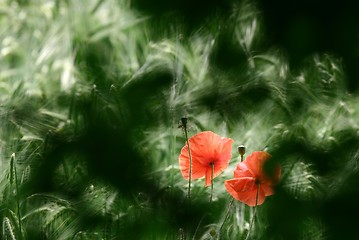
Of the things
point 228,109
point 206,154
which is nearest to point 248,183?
point 206,154

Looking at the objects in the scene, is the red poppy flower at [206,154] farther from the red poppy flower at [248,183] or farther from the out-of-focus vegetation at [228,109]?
the out-of-focus vegetation at [228,109]

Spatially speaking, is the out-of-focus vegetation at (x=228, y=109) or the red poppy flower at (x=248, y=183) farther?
the red poppy flower at (x=248, y=183)

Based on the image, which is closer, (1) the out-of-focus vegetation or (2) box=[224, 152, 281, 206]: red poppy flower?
(1) the out-of-focus vegetation

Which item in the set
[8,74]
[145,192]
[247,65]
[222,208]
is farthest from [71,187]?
[8,74]

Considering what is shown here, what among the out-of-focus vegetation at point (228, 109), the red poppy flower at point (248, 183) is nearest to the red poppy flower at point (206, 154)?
the red poppy flower at point (248, 183)

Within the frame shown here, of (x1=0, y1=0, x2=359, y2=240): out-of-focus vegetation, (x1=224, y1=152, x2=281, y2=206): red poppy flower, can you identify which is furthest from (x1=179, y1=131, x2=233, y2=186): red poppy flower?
(x1=0, y1=0, x2=359, y2=240): out-of-focus vegetation

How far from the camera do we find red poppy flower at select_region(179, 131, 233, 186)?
88cm

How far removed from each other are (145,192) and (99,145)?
0.19 feet

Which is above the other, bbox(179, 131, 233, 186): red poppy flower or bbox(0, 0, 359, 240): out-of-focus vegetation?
bbox(179, 131, 233, 186): red poppy flower

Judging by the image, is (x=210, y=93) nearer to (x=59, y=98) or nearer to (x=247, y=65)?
(x=247, y=65)

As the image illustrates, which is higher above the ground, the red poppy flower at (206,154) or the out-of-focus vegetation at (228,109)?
the red poppy flower at (206,154)

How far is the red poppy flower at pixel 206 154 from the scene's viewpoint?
34.5 inches

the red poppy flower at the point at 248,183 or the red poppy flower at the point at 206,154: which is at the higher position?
the red poppy flower at the point at 206,154

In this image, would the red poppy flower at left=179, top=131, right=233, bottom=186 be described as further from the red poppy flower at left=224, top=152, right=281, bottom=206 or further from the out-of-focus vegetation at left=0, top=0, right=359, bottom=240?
the out-of-focus vegetation at left=0, top=0, right=359, bottom=240
